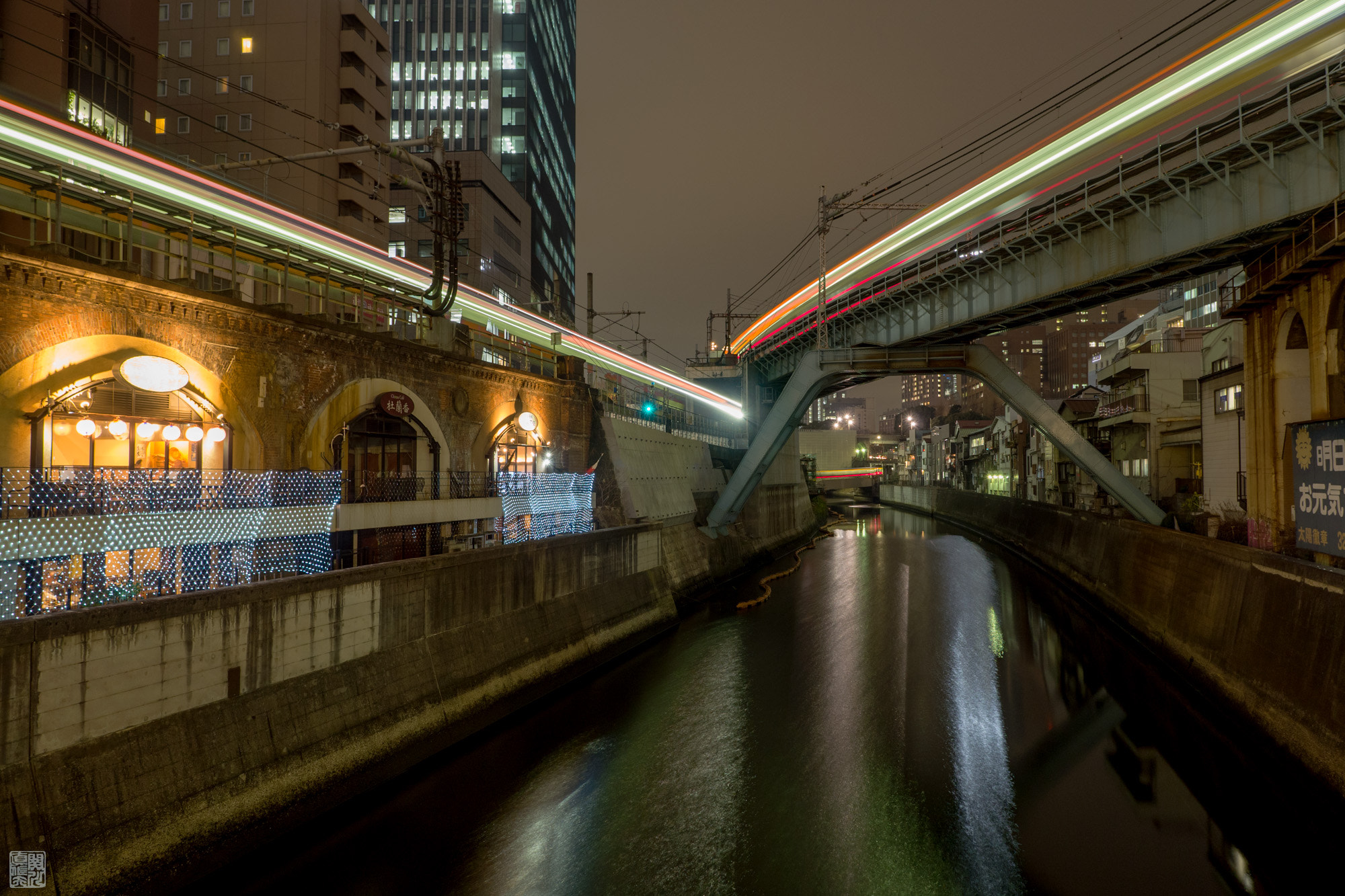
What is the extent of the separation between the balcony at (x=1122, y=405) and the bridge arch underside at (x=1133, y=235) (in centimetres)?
1764

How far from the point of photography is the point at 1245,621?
1702cm

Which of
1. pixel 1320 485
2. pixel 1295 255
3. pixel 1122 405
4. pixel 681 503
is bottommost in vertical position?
pixel 681 503

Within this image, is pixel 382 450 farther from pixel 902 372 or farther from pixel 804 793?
pixel 902 372

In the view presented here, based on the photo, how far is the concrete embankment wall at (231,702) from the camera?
9023mm

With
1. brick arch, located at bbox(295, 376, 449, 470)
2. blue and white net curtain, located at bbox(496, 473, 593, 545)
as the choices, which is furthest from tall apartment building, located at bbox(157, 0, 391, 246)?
blue and white net curtain, located at bbox(496, 473, 593, 545)

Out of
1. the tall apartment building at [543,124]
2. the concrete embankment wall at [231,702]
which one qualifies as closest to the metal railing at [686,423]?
the concrete embankment wall at [231,702]

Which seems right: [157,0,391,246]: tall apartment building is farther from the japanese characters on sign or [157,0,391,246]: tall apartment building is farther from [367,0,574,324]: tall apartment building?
[367,0,574,324]: tall apartment building

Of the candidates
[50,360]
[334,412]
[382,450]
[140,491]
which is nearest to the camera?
[140,491]

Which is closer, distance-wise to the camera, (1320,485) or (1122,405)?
(1320,485)

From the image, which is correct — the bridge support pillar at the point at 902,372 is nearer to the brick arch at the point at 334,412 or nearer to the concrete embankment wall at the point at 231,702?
the concrete embankment wall at the point at 231,702

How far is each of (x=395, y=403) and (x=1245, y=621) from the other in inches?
925

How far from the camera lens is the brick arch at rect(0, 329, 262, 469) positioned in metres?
12.2

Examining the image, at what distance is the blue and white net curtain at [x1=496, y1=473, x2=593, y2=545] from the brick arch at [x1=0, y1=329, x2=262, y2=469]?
371 inches

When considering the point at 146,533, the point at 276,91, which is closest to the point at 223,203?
the point at 146,533
